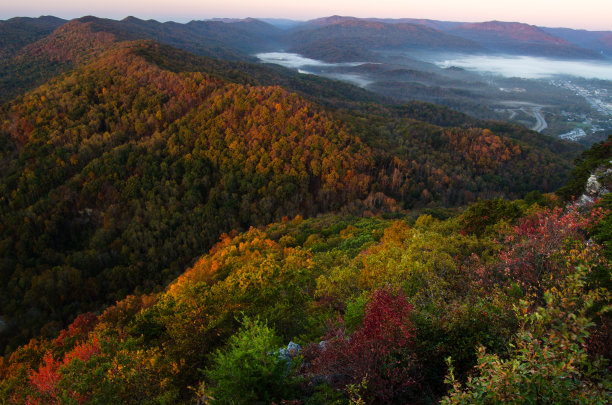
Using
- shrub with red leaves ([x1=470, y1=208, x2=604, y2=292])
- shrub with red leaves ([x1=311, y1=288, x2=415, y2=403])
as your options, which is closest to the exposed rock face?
shrub with red leaves ([x1=470, y1=208, x2=604, y2=292])

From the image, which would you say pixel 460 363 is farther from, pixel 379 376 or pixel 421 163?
pixel 421 163

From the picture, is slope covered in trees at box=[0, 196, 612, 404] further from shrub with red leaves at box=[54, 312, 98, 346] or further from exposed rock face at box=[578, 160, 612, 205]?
exposed rock face at box=[578, 160, 612, 205]

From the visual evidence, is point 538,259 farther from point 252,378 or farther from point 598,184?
point 598,184

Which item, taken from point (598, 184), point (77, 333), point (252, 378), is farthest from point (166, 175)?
point (598, 184)

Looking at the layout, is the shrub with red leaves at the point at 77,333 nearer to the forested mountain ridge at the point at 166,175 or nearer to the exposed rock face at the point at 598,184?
the forested mountain ridge at the point at 166,175

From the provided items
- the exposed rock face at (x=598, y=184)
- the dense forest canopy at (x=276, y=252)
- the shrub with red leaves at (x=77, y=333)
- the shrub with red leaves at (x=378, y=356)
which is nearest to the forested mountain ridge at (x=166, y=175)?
the dense forest canopy at (x=276, y=252)

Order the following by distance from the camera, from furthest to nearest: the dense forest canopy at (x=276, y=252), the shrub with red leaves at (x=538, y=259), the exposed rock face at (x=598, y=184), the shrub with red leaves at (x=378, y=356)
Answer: the exposed rock face at (x=598, y=184), the shrub with red leaves at (x=538, y=259), the dense forest canopy at (x=276, y=252), the shrub with red leaves at (x=378, y=356)
